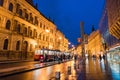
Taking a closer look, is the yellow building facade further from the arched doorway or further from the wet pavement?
the wet pavement

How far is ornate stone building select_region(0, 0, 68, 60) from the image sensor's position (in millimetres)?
33812

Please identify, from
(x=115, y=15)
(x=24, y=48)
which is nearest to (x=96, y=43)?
(x=24, y=48)

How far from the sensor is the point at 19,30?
40.7m

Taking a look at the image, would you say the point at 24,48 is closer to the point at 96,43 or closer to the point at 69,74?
the point at 69,74

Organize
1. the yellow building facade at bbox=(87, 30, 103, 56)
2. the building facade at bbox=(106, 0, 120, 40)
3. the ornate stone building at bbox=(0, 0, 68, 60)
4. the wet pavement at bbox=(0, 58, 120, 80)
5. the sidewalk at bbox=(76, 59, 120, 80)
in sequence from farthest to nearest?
the yellow building facade at bbox=(87, 30, 103, 56) → the ornate stone building at bbox=(0, 0, 68, 60) → the building facade at bbox=(106, 0, 120, 40) → the sidewalk at bbox=(76, 59, 120, 80) → the wet pavement at bbox=(0, 58, 120, 80)

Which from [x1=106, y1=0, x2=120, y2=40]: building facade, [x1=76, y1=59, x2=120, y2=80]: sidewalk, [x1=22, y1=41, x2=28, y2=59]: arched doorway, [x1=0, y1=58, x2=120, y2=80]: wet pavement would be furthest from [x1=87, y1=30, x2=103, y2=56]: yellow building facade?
[x1=0, y1=58, x2=120, y2=80]: wet pavement

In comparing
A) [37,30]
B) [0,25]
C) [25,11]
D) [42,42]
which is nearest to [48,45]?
[42,42]

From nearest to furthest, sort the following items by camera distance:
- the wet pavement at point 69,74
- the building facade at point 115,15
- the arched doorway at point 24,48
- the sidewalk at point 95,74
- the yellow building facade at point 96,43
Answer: the wet pavement at point 69,74
the sidewalk at point 95,74
the building facade at point 115,15
the arched doorway at point 24,48
the yellow building facade at point 96,43

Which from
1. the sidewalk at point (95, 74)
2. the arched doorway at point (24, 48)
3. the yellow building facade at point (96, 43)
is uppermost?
the yellow building facade at point (96, 43)

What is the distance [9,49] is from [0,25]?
5613 mm

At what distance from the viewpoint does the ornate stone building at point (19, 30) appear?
3381 cm

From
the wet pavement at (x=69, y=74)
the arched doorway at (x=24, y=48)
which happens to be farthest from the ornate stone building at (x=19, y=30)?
the wet pavement at (x=69, y=74)

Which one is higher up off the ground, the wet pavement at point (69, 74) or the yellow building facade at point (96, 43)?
the yellow building facade at point (96, 43)

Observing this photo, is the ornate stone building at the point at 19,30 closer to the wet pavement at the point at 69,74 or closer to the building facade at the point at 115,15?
the wet pavement at the point at 69,74
